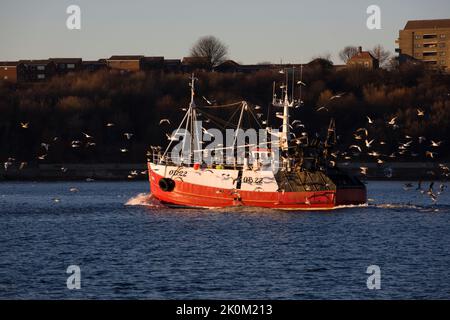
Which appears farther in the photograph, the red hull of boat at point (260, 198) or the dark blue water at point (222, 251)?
the red hull of boat at point (260, 198)

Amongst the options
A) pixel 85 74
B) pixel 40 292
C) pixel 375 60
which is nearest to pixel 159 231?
pixel 40 292

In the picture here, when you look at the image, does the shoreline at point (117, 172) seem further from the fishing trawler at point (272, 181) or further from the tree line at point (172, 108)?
the fishing trawler at point (272, 181)

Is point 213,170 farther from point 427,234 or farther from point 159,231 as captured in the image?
point 427,234

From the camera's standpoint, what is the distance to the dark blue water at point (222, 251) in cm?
4406

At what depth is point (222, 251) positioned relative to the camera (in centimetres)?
5506

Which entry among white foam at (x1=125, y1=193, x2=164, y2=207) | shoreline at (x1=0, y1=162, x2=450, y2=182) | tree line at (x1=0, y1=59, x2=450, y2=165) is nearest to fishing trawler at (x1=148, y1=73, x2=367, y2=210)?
white foam at (x1=125, y1=193, x2=164, y2=207)

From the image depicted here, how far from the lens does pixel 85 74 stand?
170m

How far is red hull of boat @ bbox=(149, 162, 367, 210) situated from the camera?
74.4m

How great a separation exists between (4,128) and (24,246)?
93.7 metres

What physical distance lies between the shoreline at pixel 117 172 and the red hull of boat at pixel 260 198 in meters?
51.6

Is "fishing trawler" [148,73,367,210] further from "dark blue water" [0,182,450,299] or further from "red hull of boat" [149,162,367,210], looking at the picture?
"dark blue water" [0,182,450,299]

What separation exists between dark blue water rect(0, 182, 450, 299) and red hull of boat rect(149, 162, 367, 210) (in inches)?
38.9

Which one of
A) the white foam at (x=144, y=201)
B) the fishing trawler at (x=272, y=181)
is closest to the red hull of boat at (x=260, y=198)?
the fishing trawler at (x=272, y=181)

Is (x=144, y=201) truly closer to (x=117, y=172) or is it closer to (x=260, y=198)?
(x=260, y=198)
